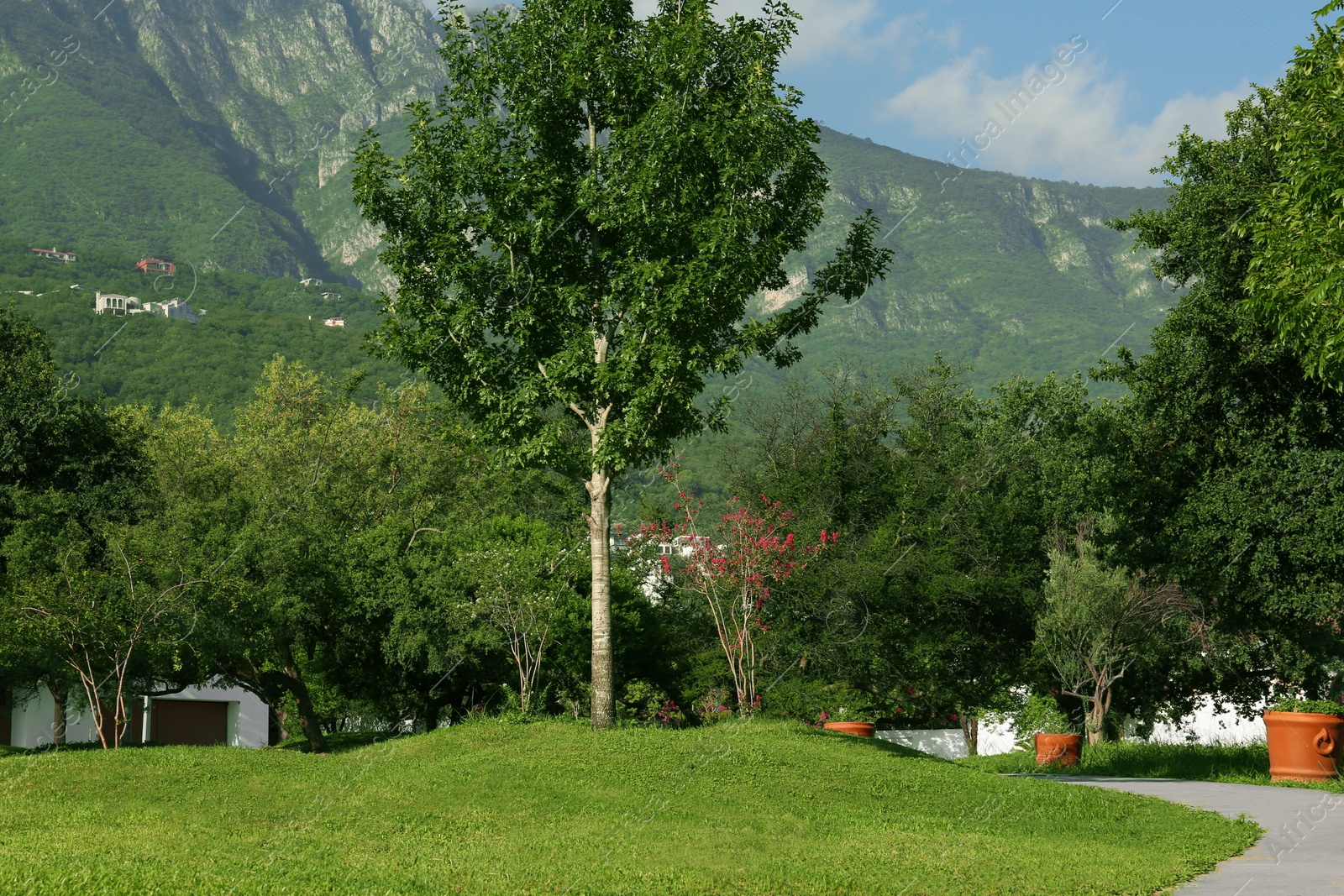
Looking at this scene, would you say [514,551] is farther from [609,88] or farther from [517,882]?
[517,882]

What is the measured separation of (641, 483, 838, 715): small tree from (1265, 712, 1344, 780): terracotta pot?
10.0 meters

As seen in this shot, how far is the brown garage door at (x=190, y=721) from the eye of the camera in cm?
4681

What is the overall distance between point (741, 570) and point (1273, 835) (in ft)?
45.0

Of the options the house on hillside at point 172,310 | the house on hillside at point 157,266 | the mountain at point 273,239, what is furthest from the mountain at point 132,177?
the house on hillside at point 172,310

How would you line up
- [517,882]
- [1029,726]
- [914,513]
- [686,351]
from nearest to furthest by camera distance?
1. [517,882]
2. [686,351]
3. [1029,726]
4. [914,513]

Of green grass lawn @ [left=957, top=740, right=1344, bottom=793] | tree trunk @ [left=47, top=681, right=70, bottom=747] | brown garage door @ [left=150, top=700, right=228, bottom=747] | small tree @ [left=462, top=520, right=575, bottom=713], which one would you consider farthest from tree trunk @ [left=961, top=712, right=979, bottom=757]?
brown garage door @ [left=150, top=700, right=228, bottom=747]

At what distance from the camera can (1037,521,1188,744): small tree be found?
98.2 ft

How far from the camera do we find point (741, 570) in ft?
79.9

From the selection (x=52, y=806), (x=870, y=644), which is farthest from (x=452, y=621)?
(x=52, y=806)

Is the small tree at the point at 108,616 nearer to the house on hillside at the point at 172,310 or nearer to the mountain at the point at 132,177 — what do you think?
the house on hillside at the point at 172,310

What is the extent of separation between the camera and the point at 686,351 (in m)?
16.4

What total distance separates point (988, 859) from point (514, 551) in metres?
19.4

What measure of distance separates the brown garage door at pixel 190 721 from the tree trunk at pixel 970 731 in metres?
31.2

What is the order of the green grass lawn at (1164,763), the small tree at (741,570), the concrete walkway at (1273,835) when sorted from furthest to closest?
the small tree at (741,570) → the green grass lawn at (1164,763) → the concrete walkway at (1273,835)
